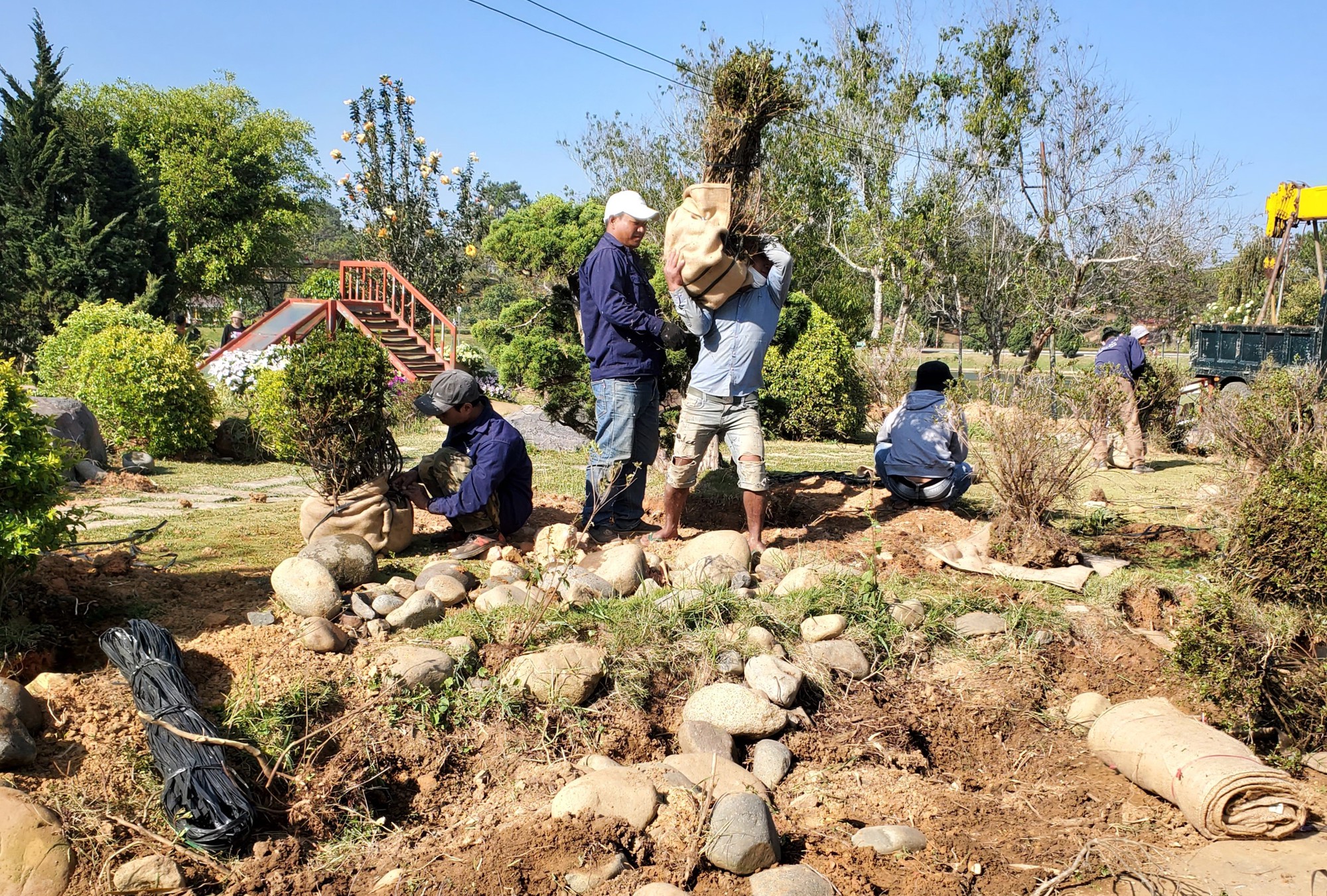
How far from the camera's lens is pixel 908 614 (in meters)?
4.71

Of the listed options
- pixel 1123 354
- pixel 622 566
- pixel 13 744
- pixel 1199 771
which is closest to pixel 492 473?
pixel 622 566

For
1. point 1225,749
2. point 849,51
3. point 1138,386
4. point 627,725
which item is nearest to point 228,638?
point 627,725

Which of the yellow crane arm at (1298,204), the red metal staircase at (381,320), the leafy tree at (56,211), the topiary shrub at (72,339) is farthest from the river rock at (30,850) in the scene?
the yellow crane arm at (1298,204)

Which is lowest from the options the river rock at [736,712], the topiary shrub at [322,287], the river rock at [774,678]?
the river rock at [736,712]

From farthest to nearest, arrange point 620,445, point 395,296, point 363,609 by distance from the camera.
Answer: point 395,296 → point 620,445 → point 363,609

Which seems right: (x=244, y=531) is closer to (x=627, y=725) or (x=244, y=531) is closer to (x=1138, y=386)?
(x=627, y=725)

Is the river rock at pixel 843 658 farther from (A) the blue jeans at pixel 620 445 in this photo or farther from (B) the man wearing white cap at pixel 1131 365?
(B) the man wearing white cap at pixel 1131 365

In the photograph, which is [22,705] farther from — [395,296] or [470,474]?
[395,296]

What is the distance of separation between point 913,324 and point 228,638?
19879 mm

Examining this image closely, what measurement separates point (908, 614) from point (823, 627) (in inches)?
19.6

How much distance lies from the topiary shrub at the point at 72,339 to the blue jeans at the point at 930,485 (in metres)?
7.64

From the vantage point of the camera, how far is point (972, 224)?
18156 millimetres

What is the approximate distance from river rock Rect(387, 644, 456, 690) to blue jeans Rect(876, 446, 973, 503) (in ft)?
11.9

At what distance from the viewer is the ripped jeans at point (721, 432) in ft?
17.9
